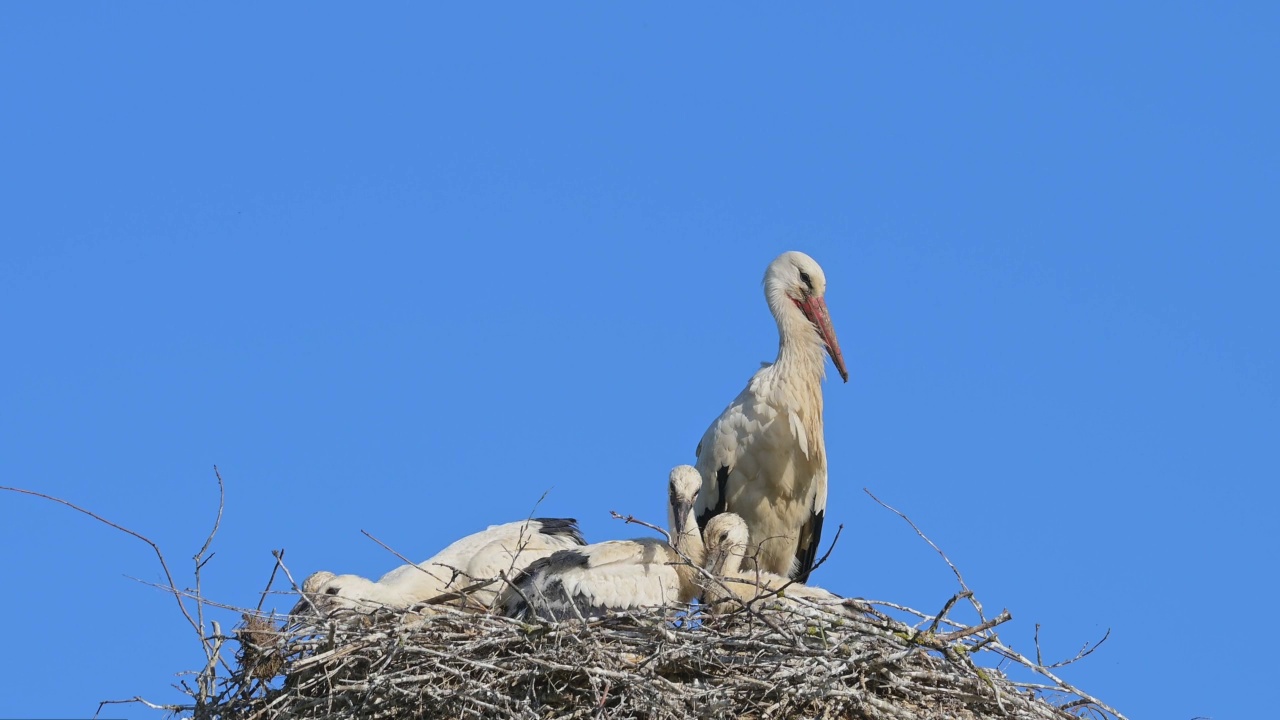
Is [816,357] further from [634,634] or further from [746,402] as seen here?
[634,634]

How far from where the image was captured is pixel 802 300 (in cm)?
934

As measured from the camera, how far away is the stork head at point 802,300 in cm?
925

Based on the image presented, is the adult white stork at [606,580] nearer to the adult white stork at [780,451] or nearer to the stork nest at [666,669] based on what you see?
the stork nest at [666,669]

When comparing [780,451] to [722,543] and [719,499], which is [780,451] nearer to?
[719,499]

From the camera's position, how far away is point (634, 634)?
6492 mm

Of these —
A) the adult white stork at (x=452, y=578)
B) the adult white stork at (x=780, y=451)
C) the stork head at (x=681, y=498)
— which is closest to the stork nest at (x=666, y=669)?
the adult white stork at (x=452, y=578)

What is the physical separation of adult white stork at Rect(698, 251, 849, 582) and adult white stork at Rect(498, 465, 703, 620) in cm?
139

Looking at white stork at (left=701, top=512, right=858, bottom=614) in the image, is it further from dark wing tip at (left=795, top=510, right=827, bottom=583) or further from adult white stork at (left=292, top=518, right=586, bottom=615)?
dark wing tip at (left=795, top=510, right=827, bottom=583)

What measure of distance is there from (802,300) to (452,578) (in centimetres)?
301

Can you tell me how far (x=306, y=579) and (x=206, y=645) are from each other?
0.73 meters

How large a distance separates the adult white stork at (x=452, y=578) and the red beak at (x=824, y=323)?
5.38ft

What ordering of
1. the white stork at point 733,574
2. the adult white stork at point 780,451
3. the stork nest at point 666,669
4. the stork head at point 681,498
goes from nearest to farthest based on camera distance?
1. the stork nest at point 666,669
2. the white stork at point 733,574
3. the stork head at point 681,498
4. the adult white stork at point 780,451

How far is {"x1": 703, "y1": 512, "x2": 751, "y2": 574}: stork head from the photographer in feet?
24.7

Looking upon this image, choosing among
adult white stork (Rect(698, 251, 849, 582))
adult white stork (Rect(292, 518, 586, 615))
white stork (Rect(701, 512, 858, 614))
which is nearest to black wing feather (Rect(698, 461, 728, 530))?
adult white stork (Rect(698, 251, 849, 582))
